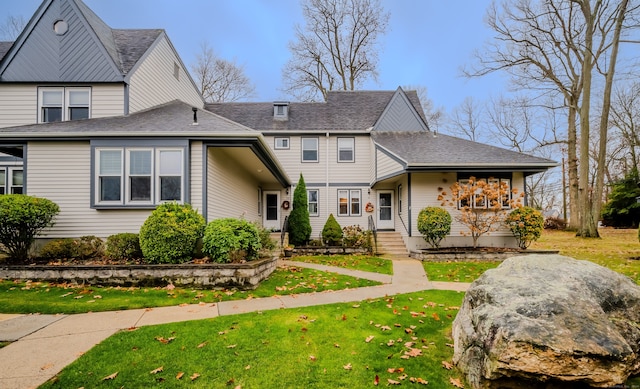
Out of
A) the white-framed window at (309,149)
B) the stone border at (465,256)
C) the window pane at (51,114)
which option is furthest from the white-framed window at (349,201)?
the window pane at (51,114)

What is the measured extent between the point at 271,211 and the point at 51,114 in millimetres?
9848

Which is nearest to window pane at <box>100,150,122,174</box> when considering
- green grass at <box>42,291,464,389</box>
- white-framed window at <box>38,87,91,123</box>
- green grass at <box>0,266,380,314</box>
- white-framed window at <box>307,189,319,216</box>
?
green grass at <box>0,266,380,314</box>

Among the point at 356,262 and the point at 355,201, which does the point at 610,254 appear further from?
the point at 355,201

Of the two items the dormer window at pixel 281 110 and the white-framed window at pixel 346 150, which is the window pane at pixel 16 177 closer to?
the dormer window at pixel 281 110

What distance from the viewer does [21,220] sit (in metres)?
7.93

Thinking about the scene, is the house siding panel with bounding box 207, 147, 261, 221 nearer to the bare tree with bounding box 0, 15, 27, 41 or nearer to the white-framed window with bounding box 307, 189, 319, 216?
the white-framed window with bounding box 307, 189, 319, 216

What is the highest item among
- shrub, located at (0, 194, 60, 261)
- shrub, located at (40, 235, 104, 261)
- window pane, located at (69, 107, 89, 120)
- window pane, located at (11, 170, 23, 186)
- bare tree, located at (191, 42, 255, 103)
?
bare tree, located at (191, 42, 255, 103)

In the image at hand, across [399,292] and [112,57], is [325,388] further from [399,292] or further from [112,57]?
[112,57]

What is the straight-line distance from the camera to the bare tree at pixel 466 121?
112ft

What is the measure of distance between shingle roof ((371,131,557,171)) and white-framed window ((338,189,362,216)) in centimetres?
298

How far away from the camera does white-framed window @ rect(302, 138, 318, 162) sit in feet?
57.8

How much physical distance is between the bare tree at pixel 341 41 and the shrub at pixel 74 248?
72.5 feet

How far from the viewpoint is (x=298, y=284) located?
7.69 meters

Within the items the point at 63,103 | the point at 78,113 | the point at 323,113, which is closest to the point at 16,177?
the point at 63,103
